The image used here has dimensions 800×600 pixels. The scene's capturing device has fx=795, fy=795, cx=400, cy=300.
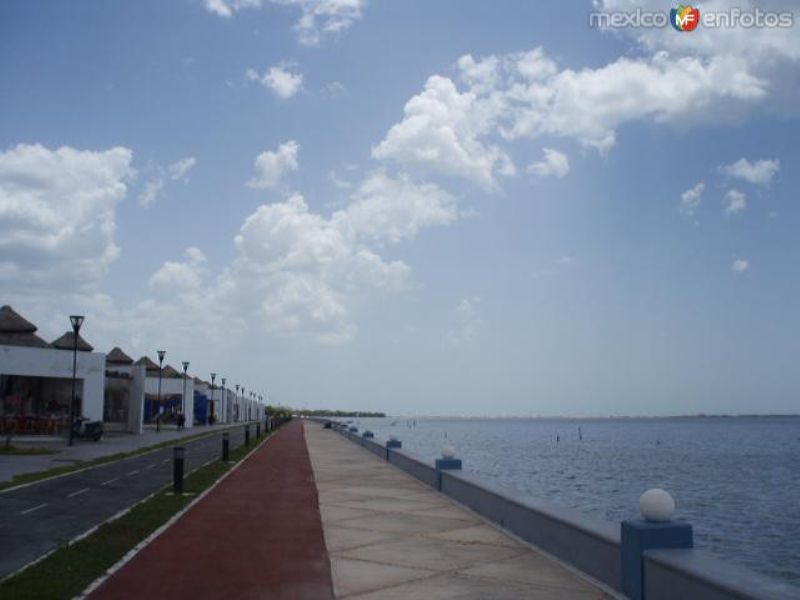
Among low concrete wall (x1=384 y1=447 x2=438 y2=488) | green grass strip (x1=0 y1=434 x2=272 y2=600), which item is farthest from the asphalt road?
low concrete wall (x1=384 y1=447 x2=438 y2=488)

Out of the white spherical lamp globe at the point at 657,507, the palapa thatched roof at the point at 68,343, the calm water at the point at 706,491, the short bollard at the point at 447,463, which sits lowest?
the calm water at the point at 706,491

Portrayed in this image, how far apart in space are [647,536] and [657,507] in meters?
0.32

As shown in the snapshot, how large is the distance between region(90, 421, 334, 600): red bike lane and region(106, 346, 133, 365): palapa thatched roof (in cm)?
5421

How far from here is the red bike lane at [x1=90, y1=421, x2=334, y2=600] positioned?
9.07 metres

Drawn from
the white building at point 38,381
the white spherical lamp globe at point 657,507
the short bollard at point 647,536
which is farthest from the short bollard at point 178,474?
the white building at point 38,381

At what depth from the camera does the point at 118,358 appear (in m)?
70.1

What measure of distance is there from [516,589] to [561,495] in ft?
91.7

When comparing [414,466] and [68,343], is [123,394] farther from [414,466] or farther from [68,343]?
[414,466]

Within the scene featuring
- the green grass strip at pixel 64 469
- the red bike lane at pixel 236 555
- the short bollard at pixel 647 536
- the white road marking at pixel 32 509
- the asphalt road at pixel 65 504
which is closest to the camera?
the short bollard at pixel 647 536

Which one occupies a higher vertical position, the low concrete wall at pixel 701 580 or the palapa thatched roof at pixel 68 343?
the palapa thatched roof at pixel 68 343

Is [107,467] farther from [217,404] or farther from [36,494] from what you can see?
[217,404]

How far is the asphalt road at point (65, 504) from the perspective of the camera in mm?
12031

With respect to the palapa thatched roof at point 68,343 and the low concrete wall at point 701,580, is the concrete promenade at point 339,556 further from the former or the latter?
the palapa thatched roof at point 68,343

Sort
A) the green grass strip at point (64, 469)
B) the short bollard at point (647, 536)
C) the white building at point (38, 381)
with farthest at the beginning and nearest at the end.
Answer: the white building at point (38, 381) < the green grass strip at point (64, 469) < the short bollard at point (647, 536)
